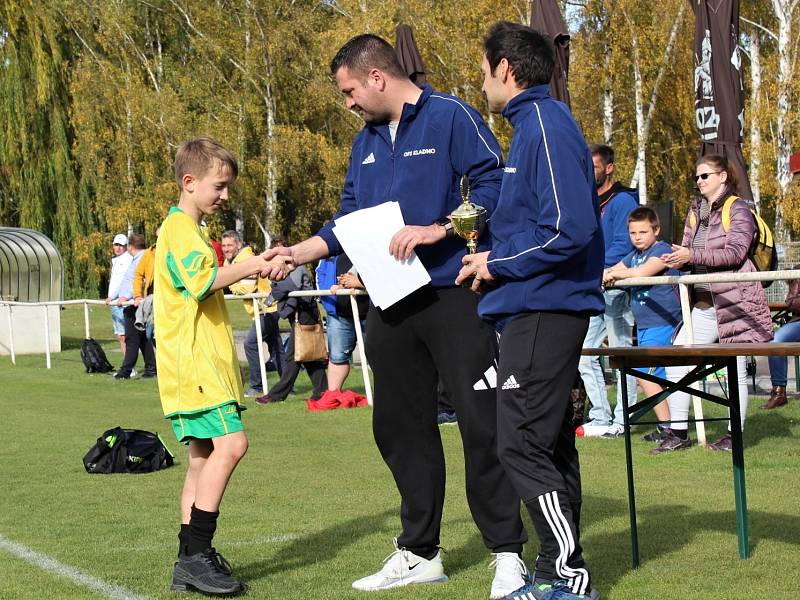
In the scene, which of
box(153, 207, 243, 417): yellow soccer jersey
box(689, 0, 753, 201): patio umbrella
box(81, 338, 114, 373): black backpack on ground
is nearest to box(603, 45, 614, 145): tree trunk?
box(81, 338, 114, 373): black backpack on ground

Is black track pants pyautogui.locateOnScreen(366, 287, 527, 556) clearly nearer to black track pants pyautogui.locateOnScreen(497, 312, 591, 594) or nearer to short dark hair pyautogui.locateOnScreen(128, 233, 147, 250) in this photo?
black track pants pyautogui.locateOnScreen(497, 312, 591, 594)

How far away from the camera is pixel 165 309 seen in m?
5.47

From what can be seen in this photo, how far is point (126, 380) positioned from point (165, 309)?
13299 mm

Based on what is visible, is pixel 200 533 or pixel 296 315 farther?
pixel 296 315

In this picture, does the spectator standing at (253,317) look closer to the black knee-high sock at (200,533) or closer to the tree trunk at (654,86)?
the black knee-high sock at (200,533)

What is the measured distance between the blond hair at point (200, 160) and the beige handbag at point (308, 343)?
28.8 ft

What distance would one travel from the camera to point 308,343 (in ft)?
46.9

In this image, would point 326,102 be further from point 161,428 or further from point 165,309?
point 165,309

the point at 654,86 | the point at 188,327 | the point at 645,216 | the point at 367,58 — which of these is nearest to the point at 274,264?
the point at 188,327

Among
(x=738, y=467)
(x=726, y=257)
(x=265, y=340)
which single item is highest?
(x=726, y=257)

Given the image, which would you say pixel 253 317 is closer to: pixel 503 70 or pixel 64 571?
pixel 64 571

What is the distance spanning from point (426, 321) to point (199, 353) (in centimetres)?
100

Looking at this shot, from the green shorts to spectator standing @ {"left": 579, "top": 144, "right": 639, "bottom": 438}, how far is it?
221 inches

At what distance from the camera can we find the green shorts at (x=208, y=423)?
214 inches
